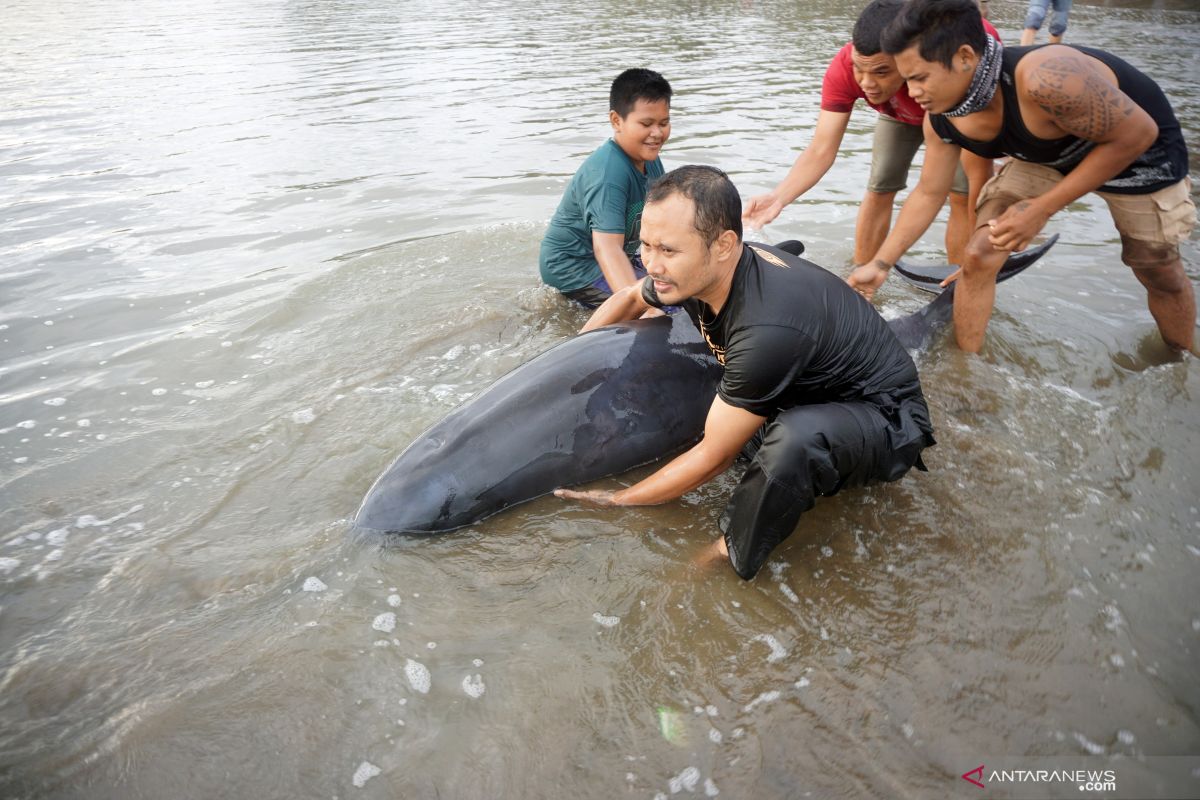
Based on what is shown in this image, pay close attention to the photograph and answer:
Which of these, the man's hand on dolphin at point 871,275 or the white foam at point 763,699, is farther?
the man's hand on dolphin at point 871,275

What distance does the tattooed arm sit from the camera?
330 centimetres

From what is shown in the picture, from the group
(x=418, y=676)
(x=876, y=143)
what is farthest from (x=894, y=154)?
(x=418, y=676)

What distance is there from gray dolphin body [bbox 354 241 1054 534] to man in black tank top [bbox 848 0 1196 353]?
1.62 metres

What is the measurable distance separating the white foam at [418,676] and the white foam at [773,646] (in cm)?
118

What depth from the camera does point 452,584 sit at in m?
2.94

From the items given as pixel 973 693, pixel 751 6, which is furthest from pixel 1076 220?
pixel 751 6

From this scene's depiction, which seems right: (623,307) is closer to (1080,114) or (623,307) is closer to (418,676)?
(418,676)

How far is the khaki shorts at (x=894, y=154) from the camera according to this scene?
203 inches

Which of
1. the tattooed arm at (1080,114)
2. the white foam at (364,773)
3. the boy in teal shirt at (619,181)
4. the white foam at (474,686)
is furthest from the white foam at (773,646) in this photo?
the tattooed arm at (1080,114)

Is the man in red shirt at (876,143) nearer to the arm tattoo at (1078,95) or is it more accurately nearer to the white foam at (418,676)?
the arm tattoo at (1078,95)

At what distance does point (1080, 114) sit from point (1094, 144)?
0.31m

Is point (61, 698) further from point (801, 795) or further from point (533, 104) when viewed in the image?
point (533, 104)

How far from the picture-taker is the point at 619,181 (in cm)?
446

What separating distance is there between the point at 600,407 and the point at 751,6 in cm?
2260
